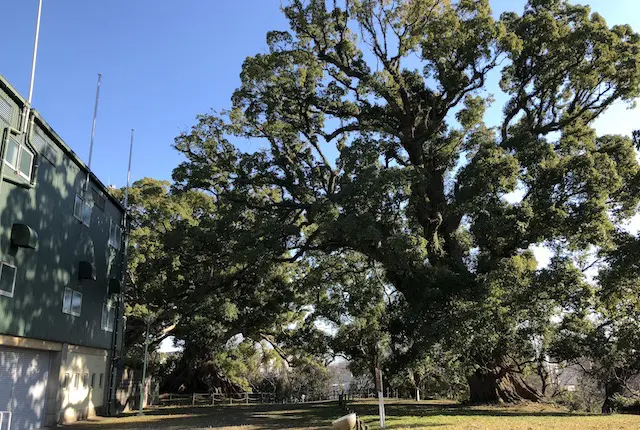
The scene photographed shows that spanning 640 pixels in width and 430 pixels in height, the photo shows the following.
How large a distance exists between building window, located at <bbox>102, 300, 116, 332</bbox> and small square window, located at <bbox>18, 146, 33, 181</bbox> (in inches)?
324

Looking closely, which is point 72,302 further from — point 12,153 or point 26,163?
point 12,153

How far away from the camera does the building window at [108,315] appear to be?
67.9 ft

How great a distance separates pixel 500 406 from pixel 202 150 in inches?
658

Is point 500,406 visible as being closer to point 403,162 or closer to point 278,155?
point 403,162

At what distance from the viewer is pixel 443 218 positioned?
19828mm

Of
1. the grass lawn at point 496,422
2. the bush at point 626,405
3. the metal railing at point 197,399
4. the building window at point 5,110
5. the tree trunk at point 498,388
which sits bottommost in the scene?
the metal railing at point 197,399

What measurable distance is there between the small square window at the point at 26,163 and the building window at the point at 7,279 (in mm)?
2705

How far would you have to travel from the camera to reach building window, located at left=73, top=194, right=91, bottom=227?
58.2 ft

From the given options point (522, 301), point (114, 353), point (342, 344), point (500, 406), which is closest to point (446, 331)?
point (522, 301)

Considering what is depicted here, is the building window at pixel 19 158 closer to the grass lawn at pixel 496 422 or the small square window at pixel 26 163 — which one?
the small square window at pixel 26 163

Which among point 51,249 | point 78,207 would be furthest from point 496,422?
point 78,207

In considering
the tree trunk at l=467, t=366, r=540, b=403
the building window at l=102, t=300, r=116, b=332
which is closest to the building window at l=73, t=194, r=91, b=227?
the building window at l=102, t=300, r=116, b=332

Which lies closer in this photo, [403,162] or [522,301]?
[522,301]

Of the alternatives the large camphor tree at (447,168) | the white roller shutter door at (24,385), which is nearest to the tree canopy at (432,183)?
the large camphor tree at (447,168)
